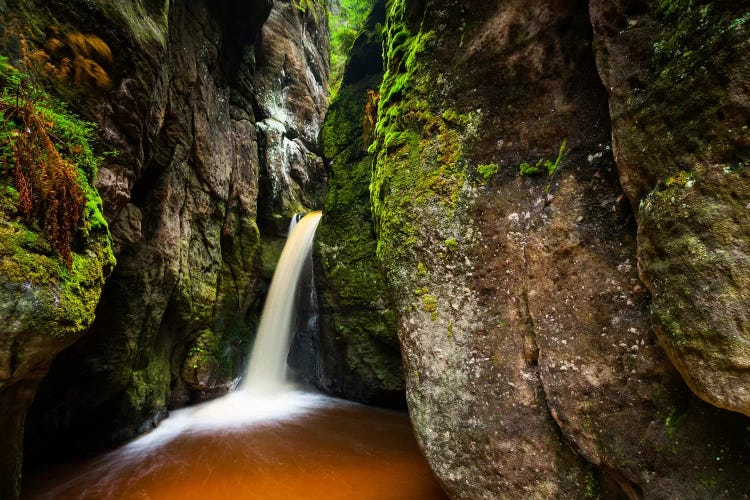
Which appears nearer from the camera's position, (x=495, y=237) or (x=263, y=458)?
(x=495, y=237)

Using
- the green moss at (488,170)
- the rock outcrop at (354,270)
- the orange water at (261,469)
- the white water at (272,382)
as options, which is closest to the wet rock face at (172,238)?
the white water at (272,382)

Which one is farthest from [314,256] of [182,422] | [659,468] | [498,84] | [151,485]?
[659,468]

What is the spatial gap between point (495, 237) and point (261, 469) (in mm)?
4633

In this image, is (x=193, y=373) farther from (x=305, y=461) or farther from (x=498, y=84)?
(x=498, y=84)

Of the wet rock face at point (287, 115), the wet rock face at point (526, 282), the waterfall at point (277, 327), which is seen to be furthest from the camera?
the wet rock face at point (287, 115)

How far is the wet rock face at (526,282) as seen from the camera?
95.8 inches

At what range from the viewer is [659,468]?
226cm

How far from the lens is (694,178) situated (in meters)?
2.01

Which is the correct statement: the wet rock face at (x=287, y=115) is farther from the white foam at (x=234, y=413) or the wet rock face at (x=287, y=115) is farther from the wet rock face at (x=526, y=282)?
the wet rock face at (x=526, y=282)

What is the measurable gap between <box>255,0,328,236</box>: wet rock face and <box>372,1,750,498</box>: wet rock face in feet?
29.2

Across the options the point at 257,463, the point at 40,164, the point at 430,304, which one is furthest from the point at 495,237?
the point at 257,463

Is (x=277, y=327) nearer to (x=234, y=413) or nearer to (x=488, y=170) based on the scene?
(x=234, y=413)

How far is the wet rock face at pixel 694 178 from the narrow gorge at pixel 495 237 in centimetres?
1

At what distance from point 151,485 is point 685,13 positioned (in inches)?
280
